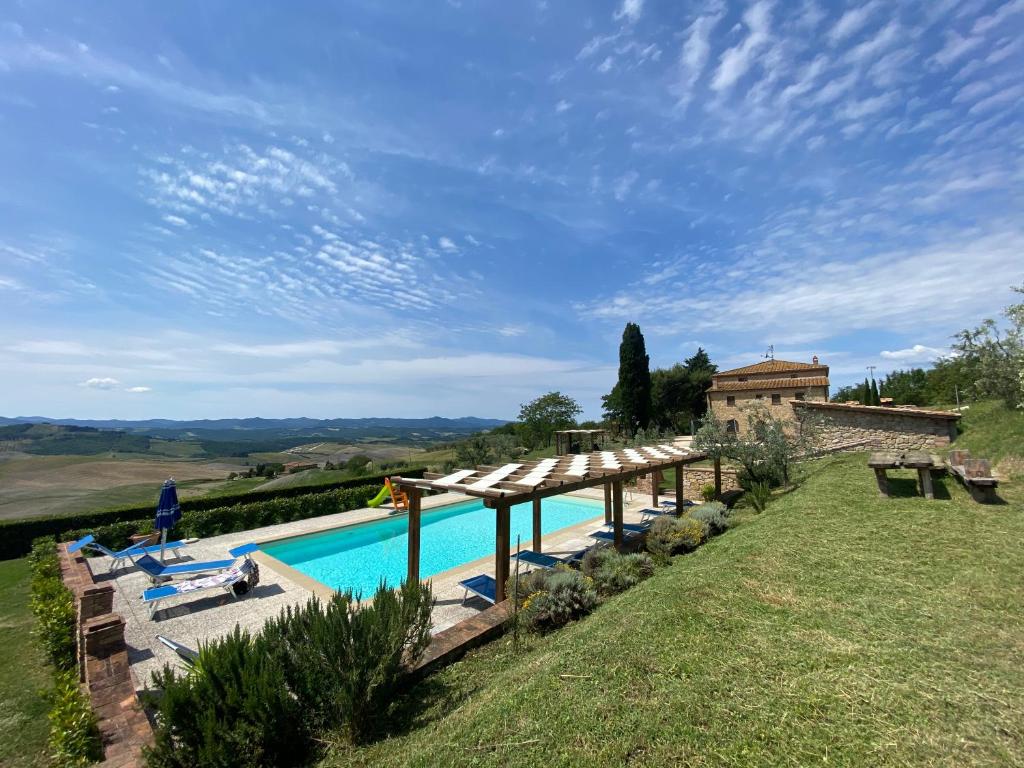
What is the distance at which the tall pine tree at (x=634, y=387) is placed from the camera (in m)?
34.4

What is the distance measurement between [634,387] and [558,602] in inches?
1169

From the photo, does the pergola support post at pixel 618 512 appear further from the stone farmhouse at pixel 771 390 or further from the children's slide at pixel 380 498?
the stone farmhouse at pixel 771 390

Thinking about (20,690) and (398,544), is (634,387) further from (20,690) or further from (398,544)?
(20,690)

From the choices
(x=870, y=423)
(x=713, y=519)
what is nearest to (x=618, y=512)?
(x=713, y=519)

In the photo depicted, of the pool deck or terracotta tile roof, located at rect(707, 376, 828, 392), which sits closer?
the pool deck

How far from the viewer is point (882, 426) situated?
16.4 metres

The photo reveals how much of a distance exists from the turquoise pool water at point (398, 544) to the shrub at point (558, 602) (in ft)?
14.6

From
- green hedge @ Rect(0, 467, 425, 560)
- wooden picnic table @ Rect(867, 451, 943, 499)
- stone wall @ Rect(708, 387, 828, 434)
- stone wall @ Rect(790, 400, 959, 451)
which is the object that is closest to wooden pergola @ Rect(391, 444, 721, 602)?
wooden picnic table @ Rect(867, 451, 943, 499)

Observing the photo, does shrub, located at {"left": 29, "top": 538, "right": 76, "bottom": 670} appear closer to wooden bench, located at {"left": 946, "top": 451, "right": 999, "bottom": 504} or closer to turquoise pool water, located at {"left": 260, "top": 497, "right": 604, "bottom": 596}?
turquoise pool water, located at {"left": 260, "top": 497, "right": 604, "bottom": 596}

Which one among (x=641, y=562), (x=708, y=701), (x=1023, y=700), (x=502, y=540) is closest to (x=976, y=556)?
(x=1023, y=700)

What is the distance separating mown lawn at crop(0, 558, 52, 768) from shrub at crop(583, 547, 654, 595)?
22.7 ft

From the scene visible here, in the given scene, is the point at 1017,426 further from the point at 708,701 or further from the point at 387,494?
the point at 387,494

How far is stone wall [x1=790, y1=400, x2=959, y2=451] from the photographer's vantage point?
14891mm

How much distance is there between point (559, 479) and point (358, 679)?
476cm
